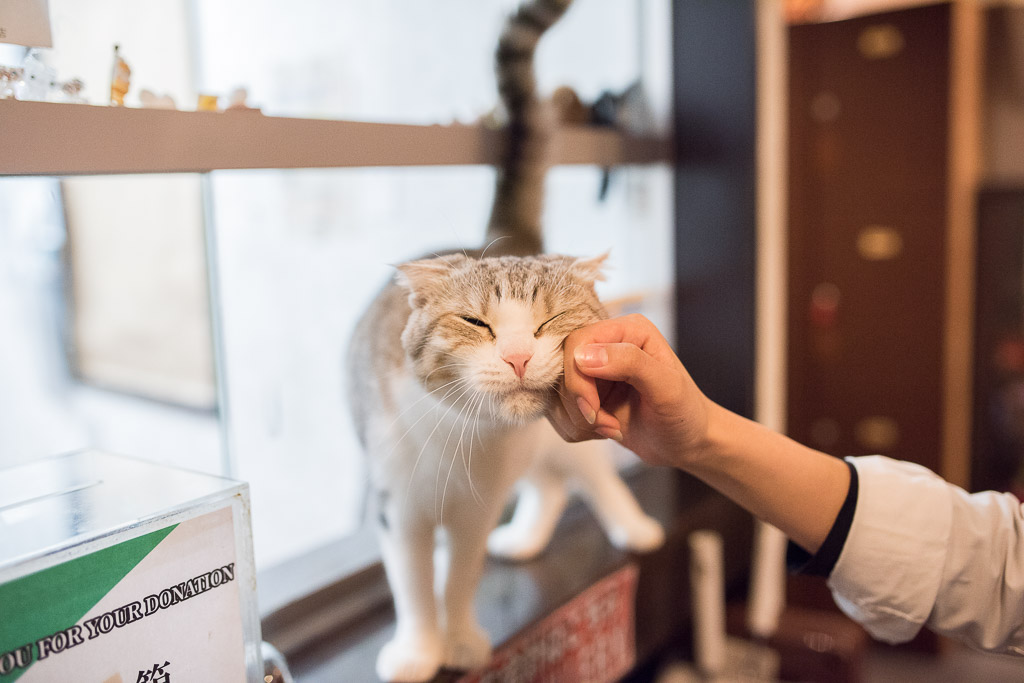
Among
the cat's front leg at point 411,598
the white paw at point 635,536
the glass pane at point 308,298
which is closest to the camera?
the cat's front leg at point 411,598

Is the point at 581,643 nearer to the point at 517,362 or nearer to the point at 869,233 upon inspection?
the point at 517,362

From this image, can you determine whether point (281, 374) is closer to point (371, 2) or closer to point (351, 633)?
point (351, 633)

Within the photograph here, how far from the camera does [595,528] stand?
131 cm

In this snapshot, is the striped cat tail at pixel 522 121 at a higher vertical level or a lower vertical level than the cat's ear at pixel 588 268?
higher

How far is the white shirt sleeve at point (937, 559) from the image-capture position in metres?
0.68

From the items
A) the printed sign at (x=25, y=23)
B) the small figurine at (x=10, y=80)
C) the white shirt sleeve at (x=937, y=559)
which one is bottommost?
the white shirt sleeve at (x=937, y=559)

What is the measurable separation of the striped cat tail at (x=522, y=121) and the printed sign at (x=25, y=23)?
0.46 meters

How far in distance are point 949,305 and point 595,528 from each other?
3.75 ft

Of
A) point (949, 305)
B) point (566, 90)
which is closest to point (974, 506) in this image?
point (566, 90)

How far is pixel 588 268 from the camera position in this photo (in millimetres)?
664

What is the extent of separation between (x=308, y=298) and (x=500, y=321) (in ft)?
1.91

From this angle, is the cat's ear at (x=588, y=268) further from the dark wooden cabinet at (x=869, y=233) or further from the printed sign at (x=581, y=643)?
the dark wooden cabinet at (x=869, y=233)

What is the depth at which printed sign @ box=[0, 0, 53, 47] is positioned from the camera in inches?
22.5

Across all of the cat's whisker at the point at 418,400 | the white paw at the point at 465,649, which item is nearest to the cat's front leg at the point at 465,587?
the white paw at the point at 465,649
